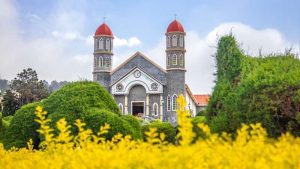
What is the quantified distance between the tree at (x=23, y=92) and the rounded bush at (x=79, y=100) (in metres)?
32.9

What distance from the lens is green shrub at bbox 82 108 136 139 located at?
9680mm

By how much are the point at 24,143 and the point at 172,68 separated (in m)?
40.9

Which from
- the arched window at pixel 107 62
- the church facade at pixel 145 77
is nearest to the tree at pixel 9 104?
the church facade at pixel 145 77

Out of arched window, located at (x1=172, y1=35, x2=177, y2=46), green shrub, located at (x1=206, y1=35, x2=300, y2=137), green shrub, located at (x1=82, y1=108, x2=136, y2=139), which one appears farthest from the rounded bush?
arched window, located at (x1=172, y1=35, x2=177, y2=46)

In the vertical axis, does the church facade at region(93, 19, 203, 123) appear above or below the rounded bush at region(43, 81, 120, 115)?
above

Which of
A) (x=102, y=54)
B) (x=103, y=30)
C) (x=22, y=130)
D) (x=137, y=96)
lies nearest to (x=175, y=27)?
(x=103, y=30)

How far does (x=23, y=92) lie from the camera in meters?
46.4

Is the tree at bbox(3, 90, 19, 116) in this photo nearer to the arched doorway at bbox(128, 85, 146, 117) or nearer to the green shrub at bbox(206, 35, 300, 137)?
the arched doorway at bbox(128, 85, 146, 117)

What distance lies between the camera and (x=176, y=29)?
52.5 metres

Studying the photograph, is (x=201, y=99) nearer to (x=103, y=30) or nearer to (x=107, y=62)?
(x=107, y=62)

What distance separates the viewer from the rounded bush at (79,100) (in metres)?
10.1

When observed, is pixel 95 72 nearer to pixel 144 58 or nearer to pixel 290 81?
pixel 144 58

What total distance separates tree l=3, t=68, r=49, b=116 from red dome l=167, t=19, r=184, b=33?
644 inches

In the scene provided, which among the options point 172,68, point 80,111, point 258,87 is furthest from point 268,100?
point 172,68
